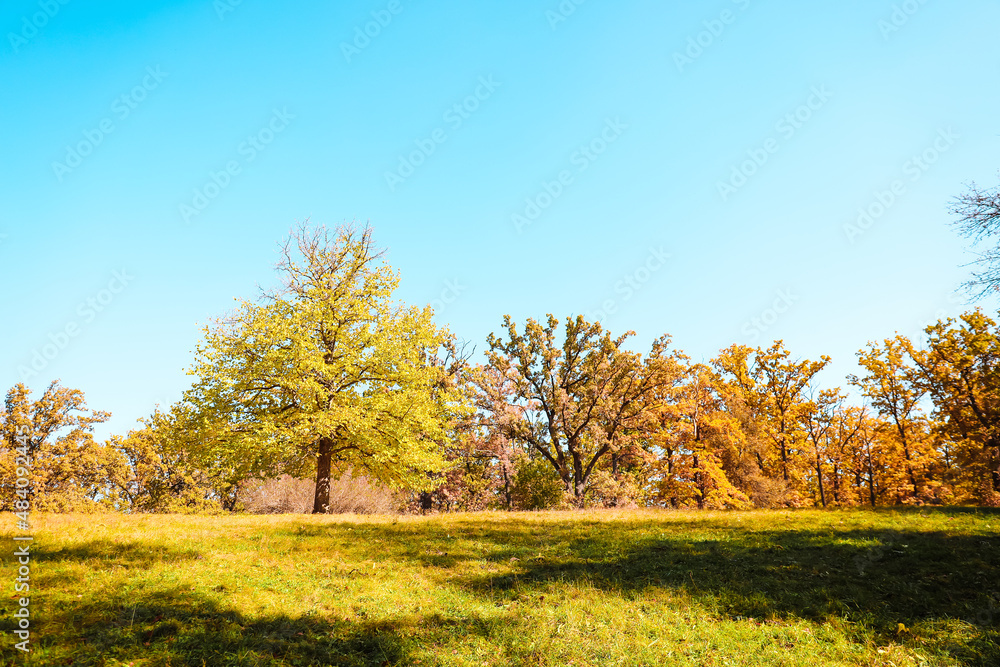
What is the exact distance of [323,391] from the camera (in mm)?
19109

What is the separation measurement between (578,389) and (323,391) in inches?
779

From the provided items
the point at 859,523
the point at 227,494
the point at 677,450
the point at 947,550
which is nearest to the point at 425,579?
the point at 947,550

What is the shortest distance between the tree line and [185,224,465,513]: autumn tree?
0.29 feet

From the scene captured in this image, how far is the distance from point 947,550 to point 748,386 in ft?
105

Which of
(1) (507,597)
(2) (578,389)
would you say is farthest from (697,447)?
(1) (507,597)

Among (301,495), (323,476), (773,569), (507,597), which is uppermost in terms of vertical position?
(323,476)

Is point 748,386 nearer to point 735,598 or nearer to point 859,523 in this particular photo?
point 859,523

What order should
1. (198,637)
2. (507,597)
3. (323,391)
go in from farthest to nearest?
(323,391)
(507,597)
(198,637)

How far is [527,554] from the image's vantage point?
37.1ft

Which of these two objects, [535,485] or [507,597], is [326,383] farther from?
[535,485]

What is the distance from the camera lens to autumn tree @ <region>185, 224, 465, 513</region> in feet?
62.4

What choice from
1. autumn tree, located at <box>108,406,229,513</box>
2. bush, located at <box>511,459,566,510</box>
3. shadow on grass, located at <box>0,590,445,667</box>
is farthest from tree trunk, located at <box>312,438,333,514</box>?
autumn tree, located at <box>108,406,229,513</box>

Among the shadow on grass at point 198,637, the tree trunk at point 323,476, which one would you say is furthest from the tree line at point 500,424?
the shadow on grass at point 198,637

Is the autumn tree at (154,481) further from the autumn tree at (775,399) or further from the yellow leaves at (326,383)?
the autumn tree at (775,399)
